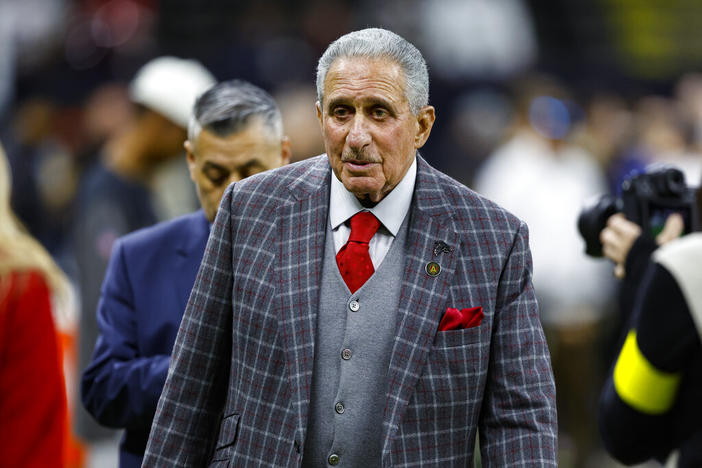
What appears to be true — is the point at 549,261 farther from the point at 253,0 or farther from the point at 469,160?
the point at 253,0

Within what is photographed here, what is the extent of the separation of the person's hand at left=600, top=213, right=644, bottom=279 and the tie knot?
1251 mm

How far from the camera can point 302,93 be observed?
1030 centimetres

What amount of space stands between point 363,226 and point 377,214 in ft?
0.17

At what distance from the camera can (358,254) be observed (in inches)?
126

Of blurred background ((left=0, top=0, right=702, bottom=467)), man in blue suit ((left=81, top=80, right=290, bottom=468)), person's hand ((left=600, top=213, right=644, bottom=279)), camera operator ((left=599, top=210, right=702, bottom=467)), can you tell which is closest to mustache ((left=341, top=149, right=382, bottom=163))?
camera operator ((left=599, top=210, right=702, bottom=467))

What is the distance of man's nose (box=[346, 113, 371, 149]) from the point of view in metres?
3.15

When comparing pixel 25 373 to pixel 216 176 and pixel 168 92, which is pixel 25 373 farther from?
pixel 168 92

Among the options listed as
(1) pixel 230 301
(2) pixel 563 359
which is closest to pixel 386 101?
(1) pixel 230 301

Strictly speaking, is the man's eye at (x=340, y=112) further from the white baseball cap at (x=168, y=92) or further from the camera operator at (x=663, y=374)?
the white baseball cap at (x=168, y=92)

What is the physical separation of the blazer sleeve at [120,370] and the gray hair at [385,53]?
107 centimetres

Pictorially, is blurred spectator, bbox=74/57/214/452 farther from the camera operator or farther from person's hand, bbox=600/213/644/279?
the camera operator

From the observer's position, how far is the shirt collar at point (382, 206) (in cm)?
326

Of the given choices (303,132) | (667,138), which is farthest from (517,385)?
(667,138)

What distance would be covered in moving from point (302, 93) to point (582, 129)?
9.02ft
